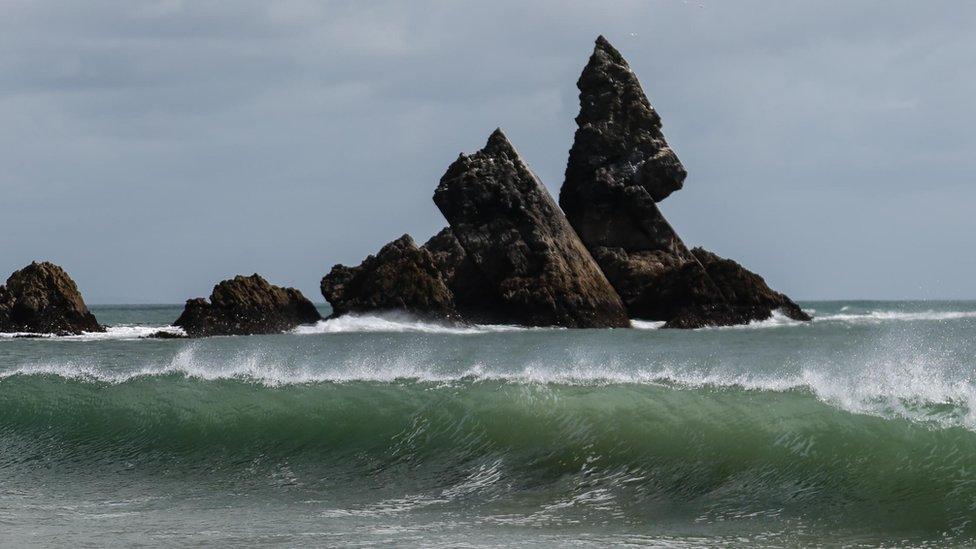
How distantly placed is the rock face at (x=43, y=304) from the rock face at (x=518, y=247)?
19220mm

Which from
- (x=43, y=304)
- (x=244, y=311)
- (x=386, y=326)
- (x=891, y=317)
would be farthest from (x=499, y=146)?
(x=891, y=317)

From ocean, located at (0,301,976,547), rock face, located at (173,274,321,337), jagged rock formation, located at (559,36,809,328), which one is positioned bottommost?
ocean, located at (0,301,976,547)

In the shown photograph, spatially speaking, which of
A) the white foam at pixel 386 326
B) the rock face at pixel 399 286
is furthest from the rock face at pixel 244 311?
the rock face at pixel 399 286

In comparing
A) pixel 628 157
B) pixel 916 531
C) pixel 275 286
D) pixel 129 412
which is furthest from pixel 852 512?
pixel 628 157

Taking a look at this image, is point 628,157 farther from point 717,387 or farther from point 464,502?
point 464,502

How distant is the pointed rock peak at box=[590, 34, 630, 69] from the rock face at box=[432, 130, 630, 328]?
880 cm

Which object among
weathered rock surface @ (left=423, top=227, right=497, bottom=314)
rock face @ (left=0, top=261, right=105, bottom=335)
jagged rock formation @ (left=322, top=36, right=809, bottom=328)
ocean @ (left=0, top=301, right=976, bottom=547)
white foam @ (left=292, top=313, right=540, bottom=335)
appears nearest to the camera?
ocean @ (left=0, top=301, right=976, bottom=547)

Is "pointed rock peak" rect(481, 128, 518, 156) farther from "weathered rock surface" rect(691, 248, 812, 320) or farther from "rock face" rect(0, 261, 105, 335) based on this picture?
"rock face" rect(0, 261, 105, 335)

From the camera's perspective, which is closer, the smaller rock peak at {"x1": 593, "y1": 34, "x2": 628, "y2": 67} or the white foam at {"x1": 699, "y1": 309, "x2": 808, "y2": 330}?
the white foam at {"x1": 699, "y1": 309, "x2": 808, "y2": 330}

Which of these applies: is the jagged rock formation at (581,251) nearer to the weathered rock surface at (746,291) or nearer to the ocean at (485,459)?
the weathered rock surface at (746,291)

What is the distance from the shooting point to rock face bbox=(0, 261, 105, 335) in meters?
52.8

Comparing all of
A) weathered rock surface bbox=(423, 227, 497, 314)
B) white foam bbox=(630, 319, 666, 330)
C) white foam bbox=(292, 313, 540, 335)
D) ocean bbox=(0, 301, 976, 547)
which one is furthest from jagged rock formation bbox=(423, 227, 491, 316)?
ocean bbox=(0, 301, 976, 547)

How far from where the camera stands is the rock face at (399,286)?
56.8 metres

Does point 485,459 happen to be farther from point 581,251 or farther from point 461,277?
point 461,277
